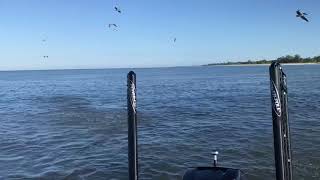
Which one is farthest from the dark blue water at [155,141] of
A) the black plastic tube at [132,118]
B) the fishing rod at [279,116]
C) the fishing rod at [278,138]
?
the fishing rod at [279,116]

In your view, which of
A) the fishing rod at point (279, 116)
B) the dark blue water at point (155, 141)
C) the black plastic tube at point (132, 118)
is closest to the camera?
the fishing rod at point (279, 116)

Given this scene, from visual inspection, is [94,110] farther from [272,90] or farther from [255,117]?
[272,90]

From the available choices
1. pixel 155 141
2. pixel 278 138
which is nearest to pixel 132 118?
pixel 278 138

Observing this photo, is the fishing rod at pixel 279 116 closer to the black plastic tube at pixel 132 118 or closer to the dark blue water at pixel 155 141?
the black plastic tube at pixel 132 118

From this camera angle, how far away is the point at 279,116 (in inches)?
352

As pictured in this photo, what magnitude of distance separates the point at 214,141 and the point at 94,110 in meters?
16.0

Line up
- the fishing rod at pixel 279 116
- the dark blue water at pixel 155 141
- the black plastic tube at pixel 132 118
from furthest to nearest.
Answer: the dark blue water at pixel 155 141 < the black plastic tube at pixel 132 118 < the fishing rod at pixel 279 116

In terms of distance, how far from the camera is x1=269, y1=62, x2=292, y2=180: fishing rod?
29.3ft

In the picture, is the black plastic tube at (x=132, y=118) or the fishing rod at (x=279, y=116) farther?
the black plastic tube at (x=132, y=118)

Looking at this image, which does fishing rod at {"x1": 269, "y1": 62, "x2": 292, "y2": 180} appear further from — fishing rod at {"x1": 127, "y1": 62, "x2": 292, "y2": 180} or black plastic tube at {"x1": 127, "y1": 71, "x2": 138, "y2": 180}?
black plastic tube at {"x1": 127, "y1": 71, "x2": 138, "y2": 180}

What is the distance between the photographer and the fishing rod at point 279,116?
893 cm

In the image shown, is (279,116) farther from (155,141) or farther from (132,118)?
(155,141)

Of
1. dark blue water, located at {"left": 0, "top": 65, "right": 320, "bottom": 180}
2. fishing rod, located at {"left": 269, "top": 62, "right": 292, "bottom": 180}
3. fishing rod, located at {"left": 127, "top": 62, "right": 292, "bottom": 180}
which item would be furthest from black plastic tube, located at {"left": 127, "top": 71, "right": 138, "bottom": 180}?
dark blue water, located at {"left": 0, "top": 65, "right": 320, "bottom": 180}

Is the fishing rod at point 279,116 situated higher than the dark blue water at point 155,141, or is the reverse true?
the fishing rod at point 279,116
